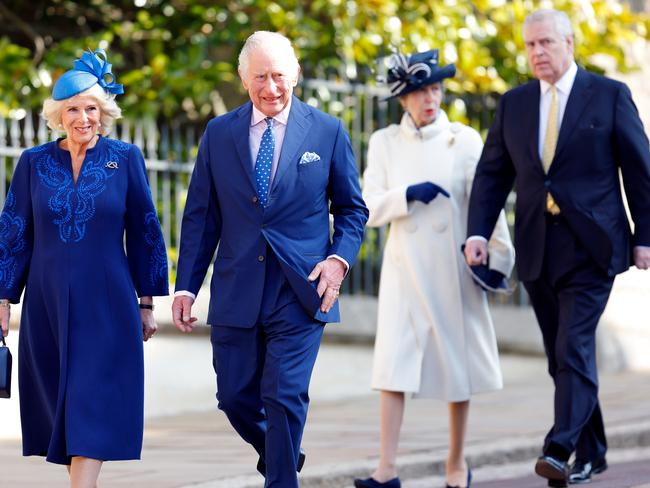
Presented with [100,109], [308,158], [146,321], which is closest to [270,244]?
[308,158]

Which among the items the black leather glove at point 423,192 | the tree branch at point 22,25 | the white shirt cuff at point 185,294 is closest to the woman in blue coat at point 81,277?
the white shirt cuff at point 185,294

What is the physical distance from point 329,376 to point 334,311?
16.5 ft

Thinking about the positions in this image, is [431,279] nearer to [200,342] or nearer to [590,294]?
[590,294]

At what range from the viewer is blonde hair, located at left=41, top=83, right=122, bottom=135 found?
597 centimetres

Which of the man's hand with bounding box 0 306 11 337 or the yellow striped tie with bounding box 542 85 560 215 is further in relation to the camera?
the yellow striped tie with bounding box 542 85 560 215

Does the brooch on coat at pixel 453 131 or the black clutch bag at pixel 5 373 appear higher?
the brooch on coat at pixel 453 131

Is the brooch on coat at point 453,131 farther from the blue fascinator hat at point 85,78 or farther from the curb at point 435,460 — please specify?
the blue fascinator hat at point 85,78

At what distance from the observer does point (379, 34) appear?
11.5m

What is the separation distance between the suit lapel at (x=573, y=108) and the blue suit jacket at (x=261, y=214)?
4.66ft

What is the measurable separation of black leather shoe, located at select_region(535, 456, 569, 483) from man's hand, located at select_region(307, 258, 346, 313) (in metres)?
1.43

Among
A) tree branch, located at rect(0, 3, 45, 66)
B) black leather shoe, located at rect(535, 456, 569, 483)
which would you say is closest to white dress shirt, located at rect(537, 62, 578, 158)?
black leather shoe, located at rect(535, 456, 569, 483)

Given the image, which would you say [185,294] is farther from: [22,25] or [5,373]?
[22,25]

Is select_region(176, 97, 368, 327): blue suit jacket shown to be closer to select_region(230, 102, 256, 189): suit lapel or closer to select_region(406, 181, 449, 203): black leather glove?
select_region(230, 102, 256, 189): suit lapel

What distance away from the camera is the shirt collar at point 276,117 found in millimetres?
6023
